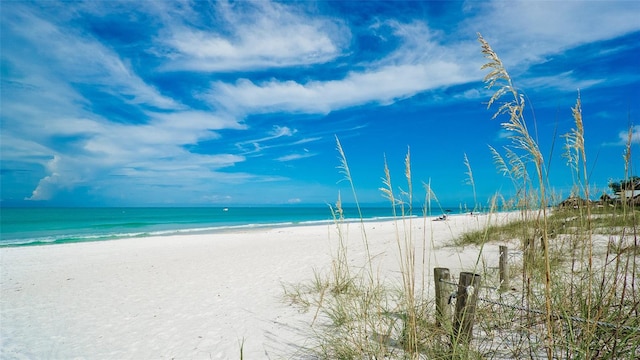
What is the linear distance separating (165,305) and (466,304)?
525 cm

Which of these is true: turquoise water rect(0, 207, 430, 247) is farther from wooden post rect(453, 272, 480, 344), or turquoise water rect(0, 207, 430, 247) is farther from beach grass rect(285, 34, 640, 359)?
wooden post rect(453, 272, 480, 344)

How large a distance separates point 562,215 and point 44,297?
10399 millimetres

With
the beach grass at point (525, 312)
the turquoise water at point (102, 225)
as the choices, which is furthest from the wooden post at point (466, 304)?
the turquoise water at point (102, 225)

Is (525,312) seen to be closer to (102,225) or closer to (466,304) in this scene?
(466,304)

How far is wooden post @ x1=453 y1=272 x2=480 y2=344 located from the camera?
2335mm

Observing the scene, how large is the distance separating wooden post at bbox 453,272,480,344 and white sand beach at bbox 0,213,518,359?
270mm

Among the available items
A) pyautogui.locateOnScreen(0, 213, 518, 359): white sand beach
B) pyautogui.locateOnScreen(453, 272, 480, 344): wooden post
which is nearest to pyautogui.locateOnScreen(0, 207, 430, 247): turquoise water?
pyautogui.locateOnScreen(0, 213, 518, 359): white sand beach

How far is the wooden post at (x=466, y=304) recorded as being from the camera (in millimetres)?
2335

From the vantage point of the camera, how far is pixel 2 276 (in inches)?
360

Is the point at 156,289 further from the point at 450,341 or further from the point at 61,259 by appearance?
the point at 61,259

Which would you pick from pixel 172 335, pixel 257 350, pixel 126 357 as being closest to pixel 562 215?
pixel 257 350

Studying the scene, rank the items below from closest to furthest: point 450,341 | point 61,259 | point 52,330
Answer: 1. point 450,341
2. point 52,330
3. point 61,259

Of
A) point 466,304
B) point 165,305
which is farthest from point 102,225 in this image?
point 466,304

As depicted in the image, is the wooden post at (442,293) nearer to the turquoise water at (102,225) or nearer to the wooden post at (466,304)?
the wooden post at (466,304)
